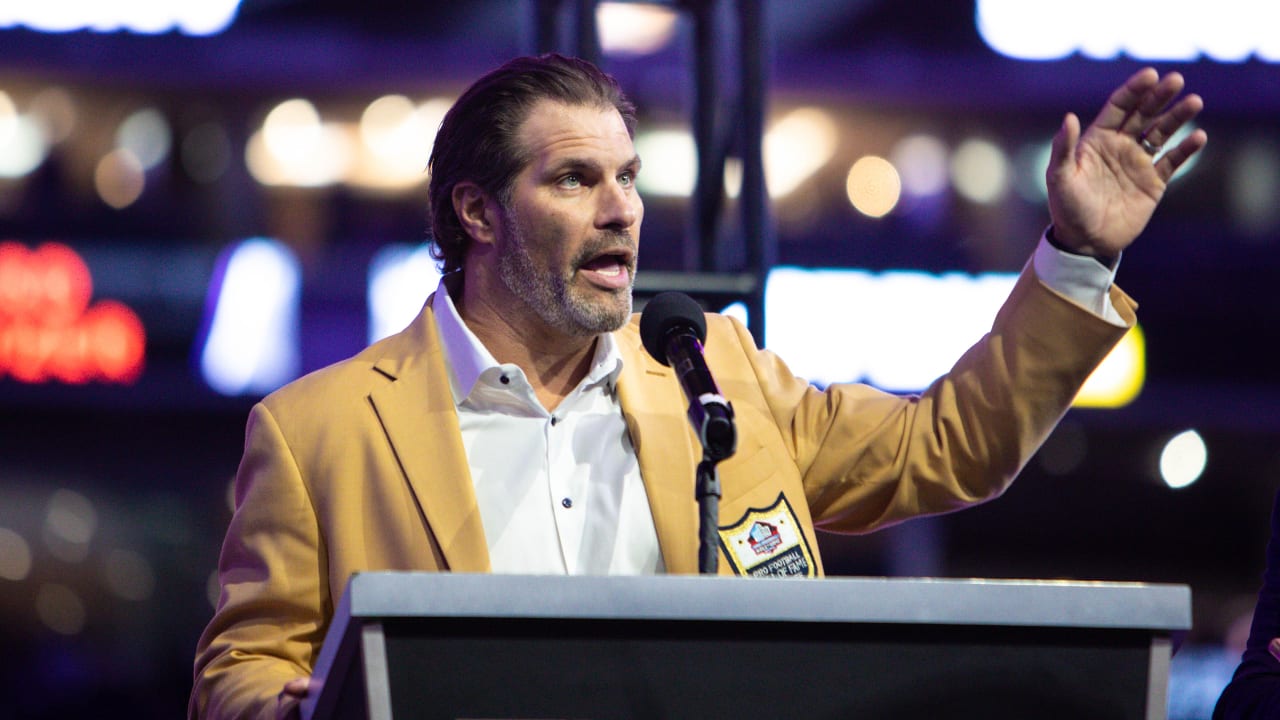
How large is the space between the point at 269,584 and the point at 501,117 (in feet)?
2.82

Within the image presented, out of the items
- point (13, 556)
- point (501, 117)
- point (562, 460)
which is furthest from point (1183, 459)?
point (562, 460)

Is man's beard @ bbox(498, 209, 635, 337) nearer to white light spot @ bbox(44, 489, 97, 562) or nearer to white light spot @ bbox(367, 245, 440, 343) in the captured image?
white light spot @ bbox(367, 245, 440, 343)

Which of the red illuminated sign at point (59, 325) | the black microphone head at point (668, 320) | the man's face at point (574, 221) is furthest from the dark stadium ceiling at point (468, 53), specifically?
the black microphone head at point (668, 320)

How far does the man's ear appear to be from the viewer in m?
2.50

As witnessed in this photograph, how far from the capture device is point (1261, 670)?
6.79 feet

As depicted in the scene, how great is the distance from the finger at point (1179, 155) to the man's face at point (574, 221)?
77 cm

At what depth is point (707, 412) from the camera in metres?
1.67

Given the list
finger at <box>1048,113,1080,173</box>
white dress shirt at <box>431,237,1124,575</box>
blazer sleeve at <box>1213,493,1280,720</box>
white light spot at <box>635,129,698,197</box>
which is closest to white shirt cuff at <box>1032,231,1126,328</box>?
white dress shirt at <box>431,237,1124,575</box>

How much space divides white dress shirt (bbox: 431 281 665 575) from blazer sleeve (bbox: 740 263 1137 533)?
10.7 inches

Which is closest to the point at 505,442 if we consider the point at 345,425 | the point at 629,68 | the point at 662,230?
the point at 345,425

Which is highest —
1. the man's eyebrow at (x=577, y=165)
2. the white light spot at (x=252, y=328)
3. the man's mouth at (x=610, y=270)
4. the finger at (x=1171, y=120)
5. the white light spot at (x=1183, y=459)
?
the finger at (x=1171, y=120)

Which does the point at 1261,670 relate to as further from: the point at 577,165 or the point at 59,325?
the point at 59,325

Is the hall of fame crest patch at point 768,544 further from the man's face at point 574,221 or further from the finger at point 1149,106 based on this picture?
the finger at point 1149,106

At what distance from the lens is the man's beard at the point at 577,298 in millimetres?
2289
